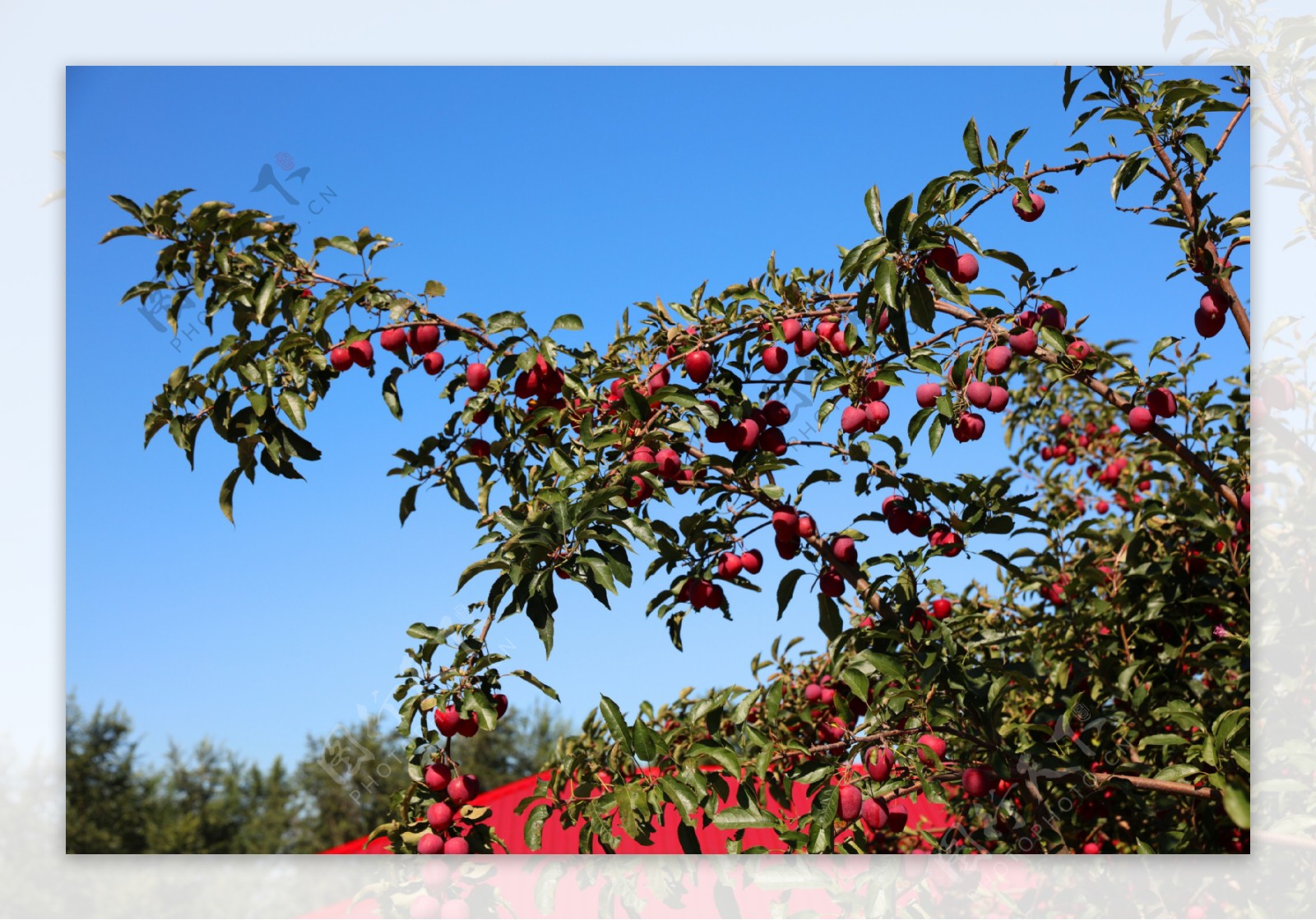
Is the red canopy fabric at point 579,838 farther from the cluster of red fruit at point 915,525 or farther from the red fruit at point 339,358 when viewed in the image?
the red fruit at point 339,358

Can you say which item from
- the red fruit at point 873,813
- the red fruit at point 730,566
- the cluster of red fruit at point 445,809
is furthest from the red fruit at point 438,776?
the red fruit at point 873,813

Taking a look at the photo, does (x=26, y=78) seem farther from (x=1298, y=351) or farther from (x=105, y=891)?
(x=1298, y=351)

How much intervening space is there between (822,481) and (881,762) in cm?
57

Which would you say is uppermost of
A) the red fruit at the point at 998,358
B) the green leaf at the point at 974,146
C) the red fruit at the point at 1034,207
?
the green leaf at the point at 974,146

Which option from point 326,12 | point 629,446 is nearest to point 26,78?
point 326,12

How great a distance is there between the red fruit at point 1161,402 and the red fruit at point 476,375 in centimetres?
131

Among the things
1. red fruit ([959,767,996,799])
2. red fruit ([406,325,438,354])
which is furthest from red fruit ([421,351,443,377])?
red fruit ([959,767,996,799])

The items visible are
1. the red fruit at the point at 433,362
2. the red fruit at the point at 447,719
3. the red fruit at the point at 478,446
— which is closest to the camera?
the red fruit at the point at 447,719

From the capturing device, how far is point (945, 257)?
6.59 feet

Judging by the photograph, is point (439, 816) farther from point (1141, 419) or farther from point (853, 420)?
point (1141, 419)

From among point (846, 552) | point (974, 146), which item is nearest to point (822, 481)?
point (846, 552)

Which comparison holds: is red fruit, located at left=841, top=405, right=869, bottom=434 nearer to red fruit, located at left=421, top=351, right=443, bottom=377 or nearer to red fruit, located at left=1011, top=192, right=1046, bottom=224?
red fruit, located at left=1011, top=192, right=1046, bottom=224

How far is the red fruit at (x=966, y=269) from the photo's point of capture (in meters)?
2.00

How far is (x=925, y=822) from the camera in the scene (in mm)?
3186
